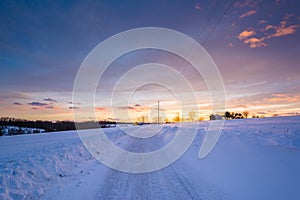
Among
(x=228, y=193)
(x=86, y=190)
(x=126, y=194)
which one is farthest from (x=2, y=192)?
(x=228, y=193)

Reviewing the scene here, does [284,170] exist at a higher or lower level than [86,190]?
higher

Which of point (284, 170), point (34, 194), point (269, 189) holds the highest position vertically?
point (284, 170)

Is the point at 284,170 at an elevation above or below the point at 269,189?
above

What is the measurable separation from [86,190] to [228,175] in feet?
13.9

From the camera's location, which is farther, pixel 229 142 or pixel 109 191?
pixel 229 142

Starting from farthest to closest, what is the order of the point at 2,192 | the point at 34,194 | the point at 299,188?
the point at 34,194
the point at 2,192
the point at 299,188

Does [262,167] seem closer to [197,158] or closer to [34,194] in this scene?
[197,158]

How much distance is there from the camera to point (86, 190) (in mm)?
5742

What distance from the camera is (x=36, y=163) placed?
7875 mm

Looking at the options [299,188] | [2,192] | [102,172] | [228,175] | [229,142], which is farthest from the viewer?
[229,142]

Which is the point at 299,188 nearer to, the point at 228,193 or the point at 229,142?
the point at 228,193

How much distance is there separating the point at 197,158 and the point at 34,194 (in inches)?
250

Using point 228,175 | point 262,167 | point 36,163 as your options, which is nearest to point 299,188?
point 262,167

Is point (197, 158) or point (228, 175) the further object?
point (197, 158)
